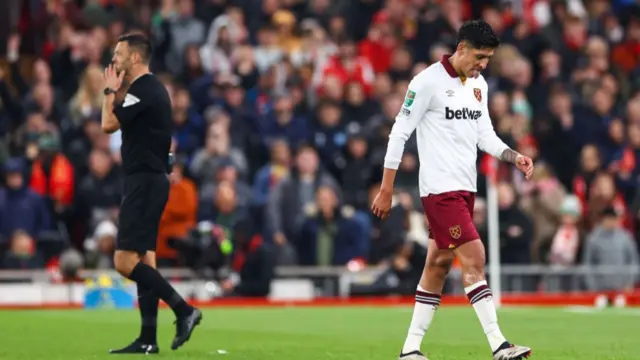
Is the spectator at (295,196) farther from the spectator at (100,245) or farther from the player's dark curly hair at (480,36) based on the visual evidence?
the player's dark curly hair at (480,36)

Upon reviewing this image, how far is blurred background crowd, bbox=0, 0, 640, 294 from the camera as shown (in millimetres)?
22250

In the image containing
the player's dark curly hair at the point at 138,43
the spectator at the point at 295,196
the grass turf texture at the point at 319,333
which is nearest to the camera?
the grass turf texture at the point at 319,333

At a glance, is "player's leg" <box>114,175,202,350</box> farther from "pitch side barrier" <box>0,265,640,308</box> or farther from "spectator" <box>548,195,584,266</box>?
"spectator" <box>548,195,584,266</box>

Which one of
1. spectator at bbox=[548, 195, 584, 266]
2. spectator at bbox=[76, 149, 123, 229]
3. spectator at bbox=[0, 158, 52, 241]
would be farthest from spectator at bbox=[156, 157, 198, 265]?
spectator at bbox=[548, 195, 584, 266]

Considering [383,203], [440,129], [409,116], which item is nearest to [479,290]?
[383,203]

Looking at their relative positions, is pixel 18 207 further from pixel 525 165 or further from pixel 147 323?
pixel 525 165

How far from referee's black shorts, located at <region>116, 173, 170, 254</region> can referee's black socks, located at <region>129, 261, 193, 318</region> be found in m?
0.16

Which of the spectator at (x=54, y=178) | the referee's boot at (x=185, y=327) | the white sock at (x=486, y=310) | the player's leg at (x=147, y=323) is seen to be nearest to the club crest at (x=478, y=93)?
the white sock at (x=486, y=310)

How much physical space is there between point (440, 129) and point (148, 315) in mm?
3293

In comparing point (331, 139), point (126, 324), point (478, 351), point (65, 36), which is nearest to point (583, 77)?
point (331, 139)

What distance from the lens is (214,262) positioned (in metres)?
21.8

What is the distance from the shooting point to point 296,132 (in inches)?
949

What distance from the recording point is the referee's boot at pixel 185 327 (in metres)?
12.2

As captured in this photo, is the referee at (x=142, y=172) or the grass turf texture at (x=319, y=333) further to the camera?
the grass turf texture at (x=319, y=333)
